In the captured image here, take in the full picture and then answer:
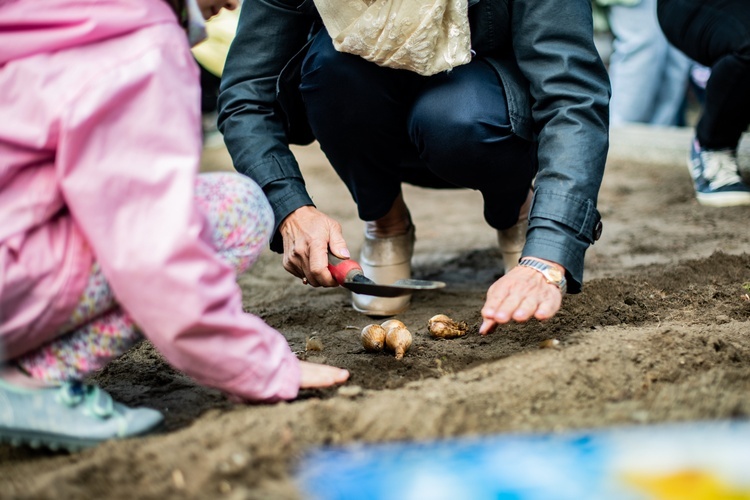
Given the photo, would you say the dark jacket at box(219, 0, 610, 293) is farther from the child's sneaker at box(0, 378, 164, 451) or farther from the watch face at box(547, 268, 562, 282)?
the child's sneaker at box(0, 378, 164, 451)

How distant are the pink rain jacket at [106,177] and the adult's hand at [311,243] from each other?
1.61 ft

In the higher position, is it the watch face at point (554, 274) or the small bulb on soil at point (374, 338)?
the watch face at point (554, 274)

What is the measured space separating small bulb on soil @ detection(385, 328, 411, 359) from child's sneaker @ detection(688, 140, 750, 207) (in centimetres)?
175

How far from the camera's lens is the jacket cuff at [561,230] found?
1.58 metres

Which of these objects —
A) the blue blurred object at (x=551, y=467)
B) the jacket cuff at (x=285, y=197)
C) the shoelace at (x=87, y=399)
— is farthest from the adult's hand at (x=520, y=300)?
the shoelace at (x=87, y=399)

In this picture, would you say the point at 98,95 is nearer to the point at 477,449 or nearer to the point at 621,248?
the point at 477,449

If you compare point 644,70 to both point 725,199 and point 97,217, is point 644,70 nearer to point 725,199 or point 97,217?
point 725,199

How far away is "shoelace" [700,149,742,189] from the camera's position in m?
2.96

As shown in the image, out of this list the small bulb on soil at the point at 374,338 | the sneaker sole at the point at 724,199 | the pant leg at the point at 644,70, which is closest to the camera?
the small bulb on soil at the point at 374,338

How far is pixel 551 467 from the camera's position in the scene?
1200 millimetres

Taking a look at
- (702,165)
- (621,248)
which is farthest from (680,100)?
(621,248)

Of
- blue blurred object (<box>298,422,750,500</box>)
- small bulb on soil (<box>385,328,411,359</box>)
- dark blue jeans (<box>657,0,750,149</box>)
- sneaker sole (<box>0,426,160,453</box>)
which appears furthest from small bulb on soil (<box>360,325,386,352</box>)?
dark blue jeans (<box>657,0,750,149</box>)

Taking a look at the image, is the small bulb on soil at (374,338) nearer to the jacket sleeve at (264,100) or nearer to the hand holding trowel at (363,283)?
the hand holding trowel at (363,283)

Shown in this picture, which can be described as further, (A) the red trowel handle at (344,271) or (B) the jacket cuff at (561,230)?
(A) the red trowel handle at (344,271)
